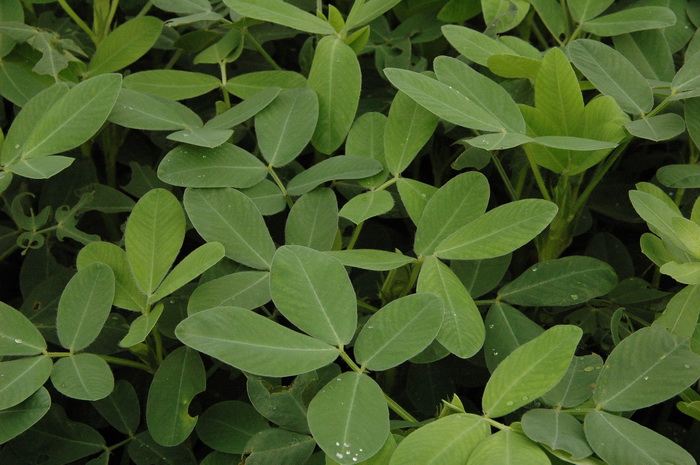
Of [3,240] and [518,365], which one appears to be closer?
[518,365]

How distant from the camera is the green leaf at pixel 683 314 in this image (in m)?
0.79

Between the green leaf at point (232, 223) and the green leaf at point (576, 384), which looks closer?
the green leaf at point (576, 384)

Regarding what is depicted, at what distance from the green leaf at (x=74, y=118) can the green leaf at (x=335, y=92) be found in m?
0.26

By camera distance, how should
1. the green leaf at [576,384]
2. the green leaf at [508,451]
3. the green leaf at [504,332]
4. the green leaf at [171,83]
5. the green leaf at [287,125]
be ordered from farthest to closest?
the green leaf at [171,83] < the green leaf at [287,125] < the green leaf at [504,332] < the green leaf at [576,384] < the green leaf at [508,451]

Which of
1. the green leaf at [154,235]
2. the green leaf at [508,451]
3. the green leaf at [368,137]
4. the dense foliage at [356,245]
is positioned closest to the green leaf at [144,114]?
the dense foliage at [356,245]

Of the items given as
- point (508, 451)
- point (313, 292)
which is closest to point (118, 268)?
point (313, 292)

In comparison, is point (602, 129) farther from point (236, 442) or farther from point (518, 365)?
point (236, 442)

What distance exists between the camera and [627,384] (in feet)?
2.41

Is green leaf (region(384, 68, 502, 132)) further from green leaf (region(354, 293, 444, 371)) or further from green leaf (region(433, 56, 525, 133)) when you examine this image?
green leaf (region(354, 293, 444, 371))

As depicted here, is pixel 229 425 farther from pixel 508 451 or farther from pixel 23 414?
pixel 508 451

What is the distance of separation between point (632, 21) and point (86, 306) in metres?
0.83

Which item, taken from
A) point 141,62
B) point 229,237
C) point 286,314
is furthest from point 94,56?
point 286,314

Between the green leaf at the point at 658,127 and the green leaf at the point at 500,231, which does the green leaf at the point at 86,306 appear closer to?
the green leaf at the point at 500,231

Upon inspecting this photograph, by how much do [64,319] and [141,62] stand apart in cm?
58
